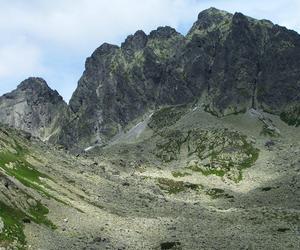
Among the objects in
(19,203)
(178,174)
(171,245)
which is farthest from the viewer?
(178,174)

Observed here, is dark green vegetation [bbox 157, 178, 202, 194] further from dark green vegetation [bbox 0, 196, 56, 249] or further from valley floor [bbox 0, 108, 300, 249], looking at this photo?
dark green vegetation [bbox 0, 196, 56, 249]

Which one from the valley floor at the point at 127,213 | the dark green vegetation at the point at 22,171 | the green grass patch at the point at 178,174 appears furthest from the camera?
the green grass patch at the point at 178,174

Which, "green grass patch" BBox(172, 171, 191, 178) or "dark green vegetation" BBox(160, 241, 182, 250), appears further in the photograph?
"green grass patch" BBox(172, 171, 191, 178)

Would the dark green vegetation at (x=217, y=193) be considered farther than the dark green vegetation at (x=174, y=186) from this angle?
No

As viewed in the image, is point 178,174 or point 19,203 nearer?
point 19,203

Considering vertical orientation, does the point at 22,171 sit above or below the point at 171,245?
above

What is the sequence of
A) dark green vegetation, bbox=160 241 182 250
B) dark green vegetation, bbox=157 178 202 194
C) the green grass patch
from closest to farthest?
dark green vegetation, bbox=160 241 182 250
dark green vegetation, bbox=157 178 202 194
the green grass patch

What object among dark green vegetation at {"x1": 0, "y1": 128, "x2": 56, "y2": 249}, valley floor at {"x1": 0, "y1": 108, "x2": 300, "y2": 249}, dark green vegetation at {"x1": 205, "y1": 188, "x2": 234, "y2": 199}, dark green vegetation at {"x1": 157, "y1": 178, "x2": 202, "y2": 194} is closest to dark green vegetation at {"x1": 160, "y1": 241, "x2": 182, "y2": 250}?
valley floor at {"x1": 0, "y1": 108, "x2": 300, "y2": 249}

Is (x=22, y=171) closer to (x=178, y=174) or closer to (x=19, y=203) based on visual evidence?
(x=19, y=203)

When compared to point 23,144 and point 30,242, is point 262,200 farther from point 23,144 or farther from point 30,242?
point 30,242

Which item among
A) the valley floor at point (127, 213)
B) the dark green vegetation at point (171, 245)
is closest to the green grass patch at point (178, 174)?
the valley floor at point (127, 213)

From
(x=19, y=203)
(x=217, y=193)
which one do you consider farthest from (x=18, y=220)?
(x=217, y=193)

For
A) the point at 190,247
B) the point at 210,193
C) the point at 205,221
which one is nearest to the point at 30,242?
the point at 190,247

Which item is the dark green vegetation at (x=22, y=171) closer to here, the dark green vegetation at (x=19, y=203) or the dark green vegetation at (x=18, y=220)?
the dark green vegetation at (x=19, y=203)
